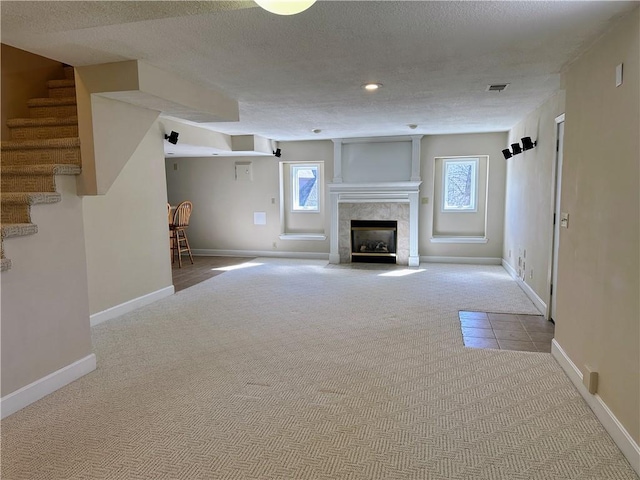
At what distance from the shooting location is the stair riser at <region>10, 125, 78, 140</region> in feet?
10.8

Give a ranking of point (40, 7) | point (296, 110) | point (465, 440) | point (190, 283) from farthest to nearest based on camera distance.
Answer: point (190, 283) → point (296, 110) → point (465, 440) → point (40, 7)

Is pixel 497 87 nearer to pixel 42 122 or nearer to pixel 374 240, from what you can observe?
pixel 42 122

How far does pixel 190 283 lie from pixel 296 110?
2.77 meters

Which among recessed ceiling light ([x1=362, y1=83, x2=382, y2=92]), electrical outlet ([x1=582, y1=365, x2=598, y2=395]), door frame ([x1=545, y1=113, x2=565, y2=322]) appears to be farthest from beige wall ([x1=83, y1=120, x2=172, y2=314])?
door frame ([x1=545, y1=113, x2=565, y2=322])

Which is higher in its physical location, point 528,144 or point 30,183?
point 528,144

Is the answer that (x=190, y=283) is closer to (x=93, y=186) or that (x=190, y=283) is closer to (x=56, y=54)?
(x=93, y=186)

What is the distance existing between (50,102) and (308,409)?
3371mm

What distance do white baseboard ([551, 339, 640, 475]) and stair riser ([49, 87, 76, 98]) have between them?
4539 mm

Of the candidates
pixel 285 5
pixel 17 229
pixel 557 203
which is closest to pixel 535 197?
pixel 557 203

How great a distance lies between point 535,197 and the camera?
450cm

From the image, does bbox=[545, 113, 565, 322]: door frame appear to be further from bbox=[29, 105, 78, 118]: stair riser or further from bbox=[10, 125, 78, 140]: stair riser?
bbox=[29, 105, 78, 118]: stair riser

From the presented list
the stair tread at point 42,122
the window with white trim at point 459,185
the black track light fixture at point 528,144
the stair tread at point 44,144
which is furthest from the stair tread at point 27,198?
the window with white trim at point 459,185

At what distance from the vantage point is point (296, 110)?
4.45 meters

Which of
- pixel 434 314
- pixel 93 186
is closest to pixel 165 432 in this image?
pixel 93 186
